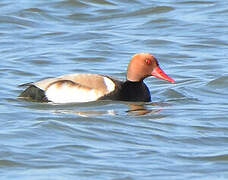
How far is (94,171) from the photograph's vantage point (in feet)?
28.2

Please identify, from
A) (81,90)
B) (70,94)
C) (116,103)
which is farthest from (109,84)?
(70,94)

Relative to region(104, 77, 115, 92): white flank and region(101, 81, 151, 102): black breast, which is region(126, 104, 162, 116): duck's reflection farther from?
region(104, 77, 115, 92): white flank

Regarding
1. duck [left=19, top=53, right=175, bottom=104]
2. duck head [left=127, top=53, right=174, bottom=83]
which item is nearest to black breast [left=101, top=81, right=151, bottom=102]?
duck [left=19, top=53, right=175, bottom=104]

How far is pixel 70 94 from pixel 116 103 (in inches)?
22.6

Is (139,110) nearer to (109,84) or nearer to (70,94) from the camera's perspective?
(109,84)

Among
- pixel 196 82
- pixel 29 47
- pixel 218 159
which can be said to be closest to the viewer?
pixel 218 159

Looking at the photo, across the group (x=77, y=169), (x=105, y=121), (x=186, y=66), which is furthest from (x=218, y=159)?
(x=186, y=66)

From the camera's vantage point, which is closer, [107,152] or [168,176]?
[168,176]

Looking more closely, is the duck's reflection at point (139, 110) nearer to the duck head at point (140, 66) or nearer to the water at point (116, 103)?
the water at point (116, 103)

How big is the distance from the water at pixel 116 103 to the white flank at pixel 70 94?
11 centimetres

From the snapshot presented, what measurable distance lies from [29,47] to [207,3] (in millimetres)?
5192

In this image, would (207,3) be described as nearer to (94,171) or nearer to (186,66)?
(186,66)

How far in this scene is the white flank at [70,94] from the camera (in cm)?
1165

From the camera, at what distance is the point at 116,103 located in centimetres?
1177
